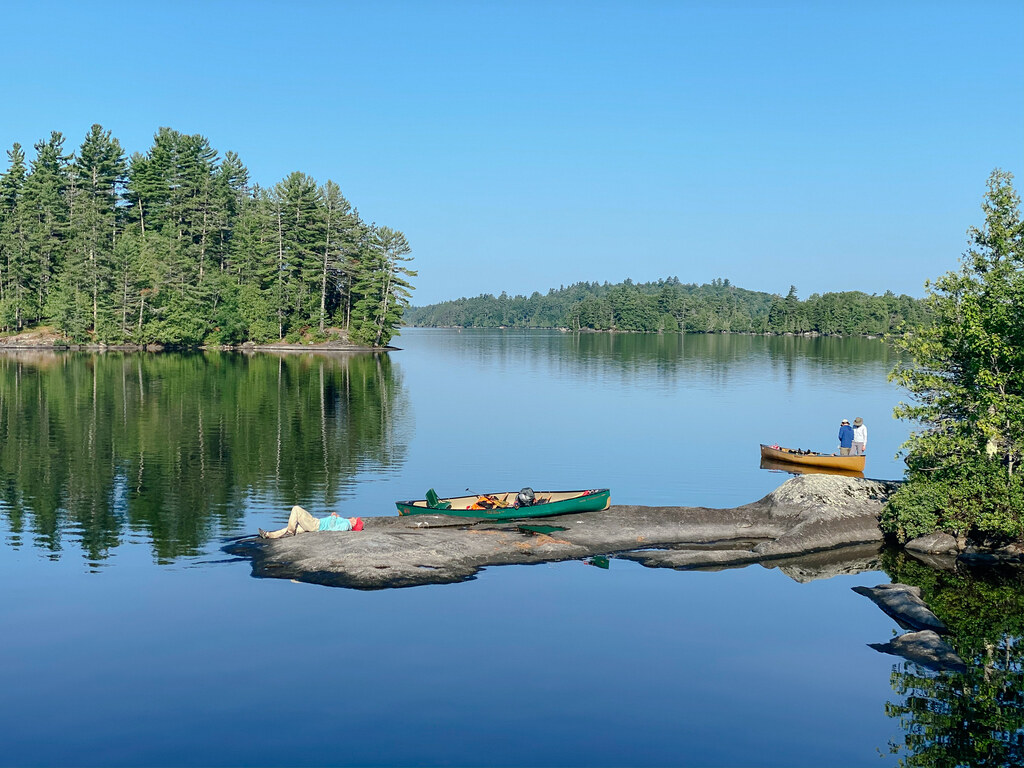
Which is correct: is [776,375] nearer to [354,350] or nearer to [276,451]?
[354,350]

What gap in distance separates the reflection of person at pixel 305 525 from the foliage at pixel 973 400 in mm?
20322

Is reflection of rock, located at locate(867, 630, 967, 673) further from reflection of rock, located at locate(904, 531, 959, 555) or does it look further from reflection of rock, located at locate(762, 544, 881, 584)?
reflection of rock, located at locate(904, 531, 959, 555)

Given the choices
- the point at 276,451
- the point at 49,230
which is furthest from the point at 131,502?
the point at 49,230

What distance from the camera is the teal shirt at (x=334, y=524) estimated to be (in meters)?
33.1

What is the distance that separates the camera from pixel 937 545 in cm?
3403

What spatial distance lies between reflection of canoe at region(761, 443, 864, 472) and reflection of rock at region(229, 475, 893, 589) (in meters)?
8.38

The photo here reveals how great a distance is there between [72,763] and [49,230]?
13469 cm

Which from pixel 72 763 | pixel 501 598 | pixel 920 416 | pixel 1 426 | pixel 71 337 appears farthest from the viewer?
pixel 71 337

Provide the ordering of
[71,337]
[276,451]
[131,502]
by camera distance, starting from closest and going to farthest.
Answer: [131,502] < [276,451] < [71,337]

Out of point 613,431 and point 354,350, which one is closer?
point 613,431

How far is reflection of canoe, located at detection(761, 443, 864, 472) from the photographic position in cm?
4650

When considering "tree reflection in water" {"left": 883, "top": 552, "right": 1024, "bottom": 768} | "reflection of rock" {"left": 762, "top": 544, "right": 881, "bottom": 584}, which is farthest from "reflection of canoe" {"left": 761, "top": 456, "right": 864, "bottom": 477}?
"tree reflection in water" {"left": 883, "top": 552, "right": 1024, "bottom": 768}

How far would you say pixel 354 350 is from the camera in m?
141

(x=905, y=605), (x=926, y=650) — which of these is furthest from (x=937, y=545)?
(x=926, y=650)
